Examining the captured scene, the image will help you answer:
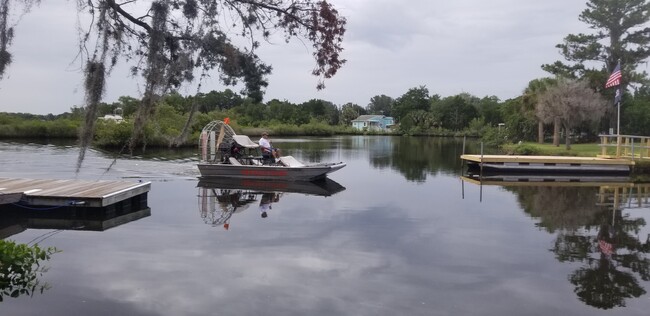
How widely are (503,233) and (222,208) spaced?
778 cm

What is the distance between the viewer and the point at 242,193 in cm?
1969

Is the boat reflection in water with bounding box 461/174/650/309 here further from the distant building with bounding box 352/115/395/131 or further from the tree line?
the distant building with bounding box 352/115/395/131

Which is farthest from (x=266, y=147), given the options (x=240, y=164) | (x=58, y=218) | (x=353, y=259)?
(x=353, y=259)

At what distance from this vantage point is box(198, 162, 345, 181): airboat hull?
22.2 metres

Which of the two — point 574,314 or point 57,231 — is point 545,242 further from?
point 57,231

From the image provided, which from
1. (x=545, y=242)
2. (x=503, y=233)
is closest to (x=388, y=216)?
(x=503, y=233)

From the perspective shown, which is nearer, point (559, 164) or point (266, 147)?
point (266, 147)

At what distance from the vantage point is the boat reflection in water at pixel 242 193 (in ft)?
50.8

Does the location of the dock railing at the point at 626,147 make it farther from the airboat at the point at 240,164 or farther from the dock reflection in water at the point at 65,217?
the dock reflection in water at the point at 65,217

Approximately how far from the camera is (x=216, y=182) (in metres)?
22.5

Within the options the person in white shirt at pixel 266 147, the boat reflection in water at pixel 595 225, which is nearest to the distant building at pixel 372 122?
the boat reflection in water at pixel 595 225

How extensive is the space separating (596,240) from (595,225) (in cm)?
214

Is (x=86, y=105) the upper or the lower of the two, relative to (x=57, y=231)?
upper

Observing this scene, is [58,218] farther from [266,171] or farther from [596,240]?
[596,240]
